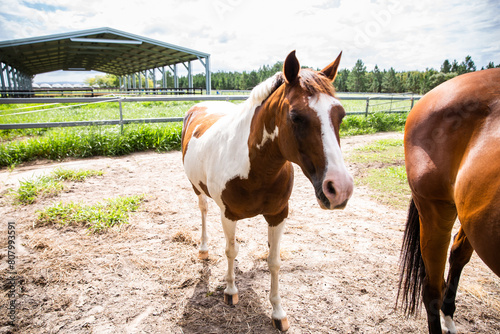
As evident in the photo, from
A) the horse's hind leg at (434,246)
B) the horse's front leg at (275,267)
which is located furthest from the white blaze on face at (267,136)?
the horse's hind leg at (434,246)

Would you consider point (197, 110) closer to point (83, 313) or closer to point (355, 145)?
point (83, 313)

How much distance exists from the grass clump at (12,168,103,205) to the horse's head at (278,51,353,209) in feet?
14.3

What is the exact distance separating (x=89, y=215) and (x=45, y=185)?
1.54 metres

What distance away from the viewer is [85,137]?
6574 millimetres

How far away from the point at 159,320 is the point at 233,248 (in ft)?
2.63

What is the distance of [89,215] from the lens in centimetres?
349

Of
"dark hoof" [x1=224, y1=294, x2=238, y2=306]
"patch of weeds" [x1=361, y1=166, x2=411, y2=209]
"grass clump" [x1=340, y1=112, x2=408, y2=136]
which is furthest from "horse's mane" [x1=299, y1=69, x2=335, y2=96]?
"grass clump" [x1=340, y1=112, x2=408, y2=136]

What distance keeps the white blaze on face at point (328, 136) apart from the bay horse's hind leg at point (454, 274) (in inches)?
58.8

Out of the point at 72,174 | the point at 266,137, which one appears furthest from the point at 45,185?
the point at 266,137

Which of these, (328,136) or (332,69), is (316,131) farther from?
(332,69)

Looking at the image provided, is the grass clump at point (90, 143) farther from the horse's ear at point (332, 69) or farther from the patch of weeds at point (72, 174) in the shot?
the horse's ear at point (332, 69)

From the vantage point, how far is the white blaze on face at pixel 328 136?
4.14 feet

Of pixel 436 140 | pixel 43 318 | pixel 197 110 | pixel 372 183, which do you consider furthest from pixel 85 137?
pixel 436 140

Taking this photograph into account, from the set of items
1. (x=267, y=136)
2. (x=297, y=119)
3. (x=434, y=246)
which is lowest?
(x=434, y=246)
